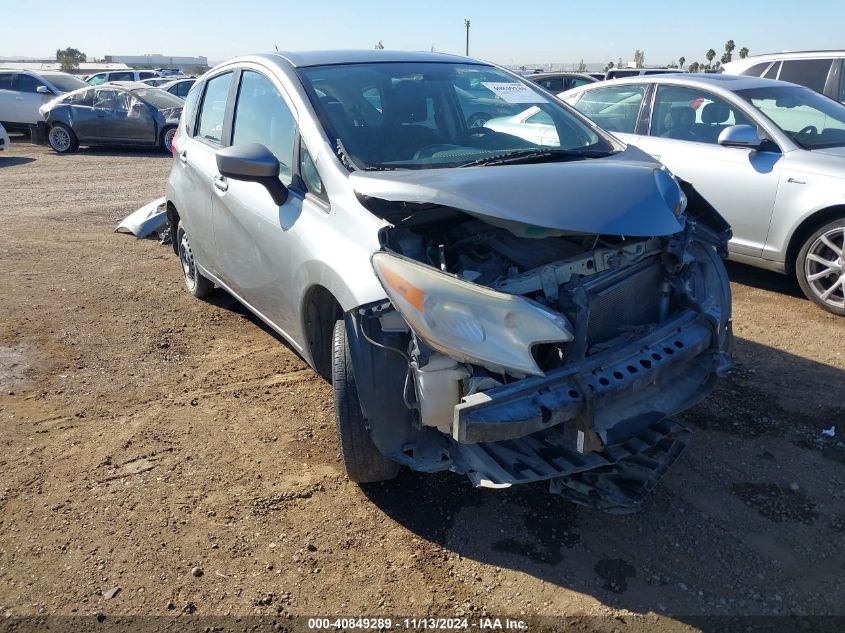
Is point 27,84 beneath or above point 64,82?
above

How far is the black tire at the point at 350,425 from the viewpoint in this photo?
2895mm

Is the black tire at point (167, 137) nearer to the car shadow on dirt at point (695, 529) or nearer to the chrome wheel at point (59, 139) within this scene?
the chrome wheel at point (59, 139)

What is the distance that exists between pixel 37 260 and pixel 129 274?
45.6 inches

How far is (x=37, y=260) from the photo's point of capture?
688cm

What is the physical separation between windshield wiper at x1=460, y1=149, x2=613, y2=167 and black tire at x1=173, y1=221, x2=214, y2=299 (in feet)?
9.57

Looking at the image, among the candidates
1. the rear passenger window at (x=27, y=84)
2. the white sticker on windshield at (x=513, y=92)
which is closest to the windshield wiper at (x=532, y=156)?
the white sticker on windshield at (x=513, y=92)

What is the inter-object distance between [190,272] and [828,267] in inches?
194

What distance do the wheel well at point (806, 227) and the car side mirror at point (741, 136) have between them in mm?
689

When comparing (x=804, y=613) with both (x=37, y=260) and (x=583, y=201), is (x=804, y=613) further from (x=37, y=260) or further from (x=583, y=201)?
(x=37, y=260)

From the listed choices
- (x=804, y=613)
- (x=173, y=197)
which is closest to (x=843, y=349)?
(x=804, y=613)

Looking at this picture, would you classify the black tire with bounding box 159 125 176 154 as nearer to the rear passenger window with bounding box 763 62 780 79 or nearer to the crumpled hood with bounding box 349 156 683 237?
the rear passenger window with bounding box 763 62 780 79

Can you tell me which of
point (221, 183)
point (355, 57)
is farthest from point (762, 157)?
point (221, 183)

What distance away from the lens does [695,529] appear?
2.90 metres

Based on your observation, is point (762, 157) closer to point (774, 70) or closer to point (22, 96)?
point (774, 70)
